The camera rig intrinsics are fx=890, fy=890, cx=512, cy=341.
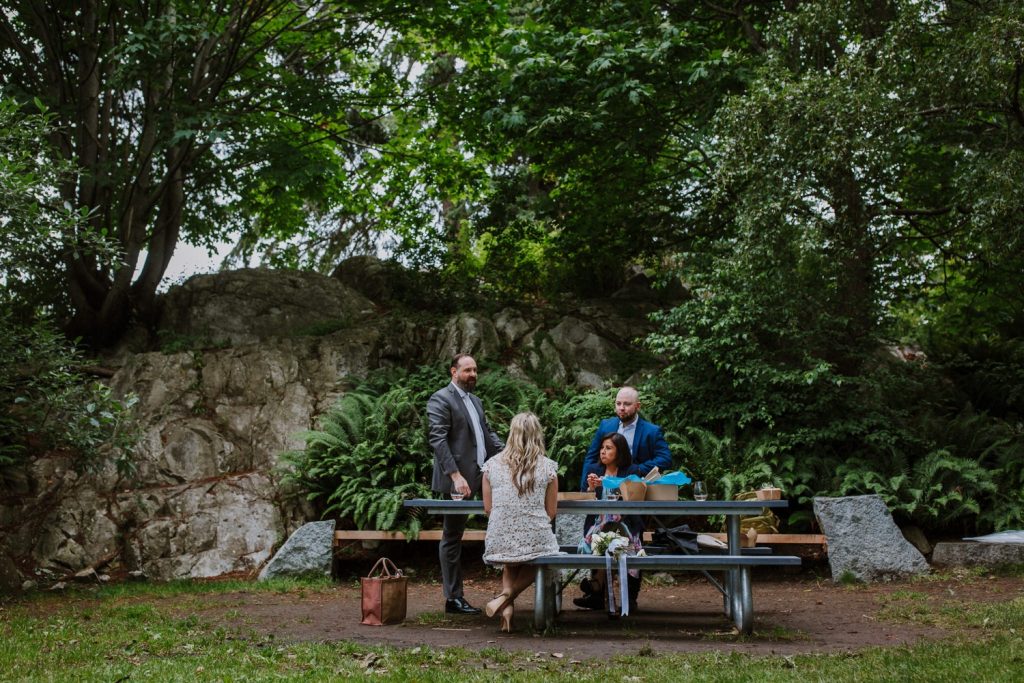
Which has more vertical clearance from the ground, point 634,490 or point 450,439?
point 450,439

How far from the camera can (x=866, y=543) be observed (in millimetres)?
9555

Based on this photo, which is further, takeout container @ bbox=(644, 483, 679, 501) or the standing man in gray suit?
the standing man in gray suit

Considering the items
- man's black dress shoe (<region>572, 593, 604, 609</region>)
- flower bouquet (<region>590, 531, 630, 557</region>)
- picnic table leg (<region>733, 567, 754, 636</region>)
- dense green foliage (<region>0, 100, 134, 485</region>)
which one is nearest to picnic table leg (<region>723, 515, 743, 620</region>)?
picnic table leg (<region>733, 567, 754, 636</region>)

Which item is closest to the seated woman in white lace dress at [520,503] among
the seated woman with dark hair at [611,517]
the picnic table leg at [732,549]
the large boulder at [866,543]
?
the seated woman with dark hair at [611,517]

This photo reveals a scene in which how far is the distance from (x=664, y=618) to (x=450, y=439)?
238cm

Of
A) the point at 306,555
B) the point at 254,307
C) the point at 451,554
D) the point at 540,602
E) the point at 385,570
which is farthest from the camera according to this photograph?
the point at 254,307

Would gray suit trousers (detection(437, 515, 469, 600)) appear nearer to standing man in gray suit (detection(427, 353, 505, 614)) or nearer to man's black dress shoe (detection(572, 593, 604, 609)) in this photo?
standing man in gray suit (detection(427, 353, 505, 614))

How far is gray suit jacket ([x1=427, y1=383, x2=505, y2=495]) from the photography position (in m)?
7.62

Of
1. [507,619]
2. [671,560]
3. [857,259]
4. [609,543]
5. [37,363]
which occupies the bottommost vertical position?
[507,619]

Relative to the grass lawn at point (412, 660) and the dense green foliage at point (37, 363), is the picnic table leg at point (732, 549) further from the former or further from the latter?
the dense green foliage at point (37, 363)

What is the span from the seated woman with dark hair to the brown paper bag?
5.02 ft

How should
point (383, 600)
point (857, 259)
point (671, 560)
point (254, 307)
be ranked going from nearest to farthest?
point (671, 560)
point (383, 600)
point (857, 259)
point (254, 307)

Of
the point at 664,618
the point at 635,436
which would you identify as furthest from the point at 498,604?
the point at 635,436

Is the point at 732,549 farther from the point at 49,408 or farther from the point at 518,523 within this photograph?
the point at 49,408
